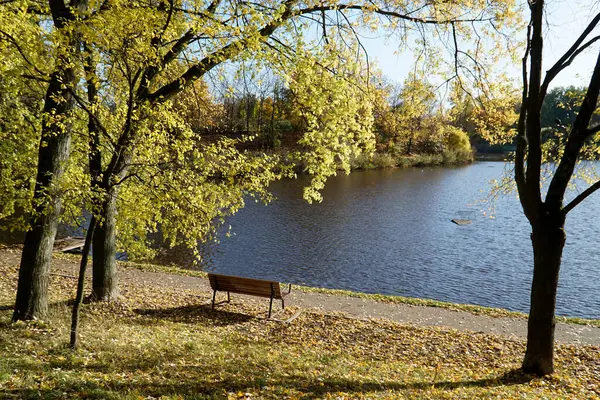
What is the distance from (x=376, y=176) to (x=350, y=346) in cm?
4454

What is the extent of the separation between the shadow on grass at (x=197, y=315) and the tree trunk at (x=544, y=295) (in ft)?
18.7

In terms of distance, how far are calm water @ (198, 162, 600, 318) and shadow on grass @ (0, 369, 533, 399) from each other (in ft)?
29.7

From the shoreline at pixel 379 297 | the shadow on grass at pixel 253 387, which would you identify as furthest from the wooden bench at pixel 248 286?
the shadow on grass at pixel 253 387

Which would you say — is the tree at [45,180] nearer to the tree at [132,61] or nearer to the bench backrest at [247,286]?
the tree at [132,61]

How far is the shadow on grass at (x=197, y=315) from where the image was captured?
32.8 ft

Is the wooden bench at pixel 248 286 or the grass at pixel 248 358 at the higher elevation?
the wooden bench at pixel 248 286

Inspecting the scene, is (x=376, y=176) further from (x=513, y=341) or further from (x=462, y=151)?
(x=513, y=341)

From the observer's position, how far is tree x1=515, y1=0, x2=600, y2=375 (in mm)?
7148

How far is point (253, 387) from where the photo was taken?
5.73 meters

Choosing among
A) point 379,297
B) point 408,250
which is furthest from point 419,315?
point 408,250

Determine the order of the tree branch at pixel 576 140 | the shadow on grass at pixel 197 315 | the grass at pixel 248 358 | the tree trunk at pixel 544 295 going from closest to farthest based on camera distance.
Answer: the grass at pixel 248 358 < the tree branch at pixel 576 140 < the tree trunk at pixel 544 295 < the shadow on grass at pixel 197 315

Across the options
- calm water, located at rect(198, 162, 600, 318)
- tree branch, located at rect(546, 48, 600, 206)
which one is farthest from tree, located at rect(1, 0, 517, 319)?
calm water, located at rect(198, 162, 600, 318)

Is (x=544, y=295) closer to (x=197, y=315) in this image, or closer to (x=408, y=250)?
(x=197, y=315)

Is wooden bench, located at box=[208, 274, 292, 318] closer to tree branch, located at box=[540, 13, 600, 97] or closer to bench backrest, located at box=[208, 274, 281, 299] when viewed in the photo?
bench backrest, located at box=[208, 274, 281, 299]
